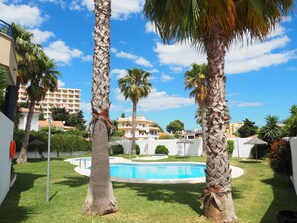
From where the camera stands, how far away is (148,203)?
9555 millimetres

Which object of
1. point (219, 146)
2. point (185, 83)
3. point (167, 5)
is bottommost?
point (219, 146)

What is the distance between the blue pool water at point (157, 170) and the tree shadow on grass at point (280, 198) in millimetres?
7893

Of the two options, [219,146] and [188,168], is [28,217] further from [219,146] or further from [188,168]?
[188,168]

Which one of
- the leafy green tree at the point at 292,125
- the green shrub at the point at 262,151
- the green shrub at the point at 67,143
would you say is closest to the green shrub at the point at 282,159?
the leafy green tree at the point at 292,125

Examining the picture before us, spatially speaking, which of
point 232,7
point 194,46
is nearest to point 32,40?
point 194,46

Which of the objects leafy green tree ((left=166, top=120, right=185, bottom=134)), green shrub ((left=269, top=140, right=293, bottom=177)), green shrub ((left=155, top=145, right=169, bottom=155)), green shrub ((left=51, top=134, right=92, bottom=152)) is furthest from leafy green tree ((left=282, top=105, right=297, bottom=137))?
leafy green tree ((left=166, top=120, right=185, bottom=134))

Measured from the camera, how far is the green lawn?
7883 millimetres

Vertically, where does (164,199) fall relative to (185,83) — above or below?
below

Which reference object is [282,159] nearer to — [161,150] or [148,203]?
[148,203]

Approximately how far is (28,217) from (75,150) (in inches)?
1173

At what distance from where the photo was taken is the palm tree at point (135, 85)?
37.1 m

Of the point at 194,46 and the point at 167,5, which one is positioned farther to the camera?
the point at 194,46

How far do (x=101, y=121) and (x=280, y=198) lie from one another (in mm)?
6948

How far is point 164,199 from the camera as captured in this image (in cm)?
1024
